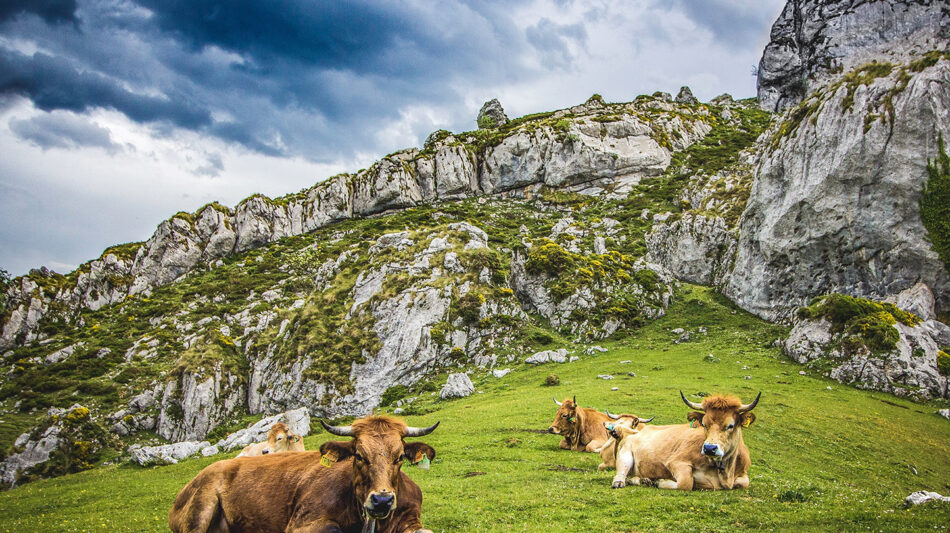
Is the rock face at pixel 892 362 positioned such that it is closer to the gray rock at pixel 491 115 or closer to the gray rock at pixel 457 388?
the gray rock at pixel 457 388

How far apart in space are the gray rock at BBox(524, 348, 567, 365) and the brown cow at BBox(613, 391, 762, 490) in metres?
25.7

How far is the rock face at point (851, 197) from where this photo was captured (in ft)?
108

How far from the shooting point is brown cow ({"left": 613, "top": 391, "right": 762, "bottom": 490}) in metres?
8.60

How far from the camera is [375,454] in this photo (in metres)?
5.45

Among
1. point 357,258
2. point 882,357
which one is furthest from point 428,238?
point 882,357

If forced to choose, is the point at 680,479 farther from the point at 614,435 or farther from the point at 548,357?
the point at 548,357

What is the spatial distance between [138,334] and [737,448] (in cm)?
6370

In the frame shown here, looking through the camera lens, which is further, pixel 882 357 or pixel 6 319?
pixel 6 319

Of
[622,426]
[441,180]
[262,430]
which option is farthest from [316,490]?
[441,180]

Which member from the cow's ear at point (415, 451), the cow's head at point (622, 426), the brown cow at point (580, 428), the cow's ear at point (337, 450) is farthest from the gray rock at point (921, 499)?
the cow's ear at point (337, 450)

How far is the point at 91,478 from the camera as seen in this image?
739 inches

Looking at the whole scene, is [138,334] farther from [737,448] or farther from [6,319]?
[737,448]

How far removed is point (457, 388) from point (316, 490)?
25.7 m

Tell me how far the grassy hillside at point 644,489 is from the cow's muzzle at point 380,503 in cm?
305
